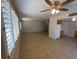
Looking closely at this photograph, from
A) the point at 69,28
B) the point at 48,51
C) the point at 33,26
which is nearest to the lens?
the point at 48,51

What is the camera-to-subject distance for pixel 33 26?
15586mm

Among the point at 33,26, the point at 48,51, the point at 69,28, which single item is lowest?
the point at 48,51

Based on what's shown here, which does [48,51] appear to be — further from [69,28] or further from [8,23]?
[69,28]

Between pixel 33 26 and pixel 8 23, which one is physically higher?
pixel 8 23

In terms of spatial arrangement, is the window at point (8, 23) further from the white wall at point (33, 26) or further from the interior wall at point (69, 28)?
the white wall at point (33, 26)

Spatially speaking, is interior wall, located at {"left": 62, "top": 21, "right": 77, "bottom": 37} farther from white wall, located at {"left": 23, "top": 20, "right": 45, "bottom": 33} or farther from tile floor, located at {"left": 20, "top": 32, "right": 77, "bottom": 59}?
white wall, located at {"left": 23, "top": 20, "right": 45, "bottom": 33}

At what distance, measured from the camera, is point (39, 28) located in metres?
16.4

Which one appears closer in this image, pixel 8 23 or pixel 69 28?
pixel 8 23

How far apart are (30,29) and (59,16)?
7.37 meters

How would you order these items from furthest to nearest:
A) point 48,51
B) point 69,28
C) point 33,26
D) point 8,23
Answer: point 33,26, point 69,28, point 48,51, point 8,23

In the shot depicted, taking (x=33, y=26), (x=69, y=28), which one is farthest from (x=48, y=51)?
(x=33, y=26)

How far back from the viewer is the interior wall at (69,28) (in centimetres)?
1003

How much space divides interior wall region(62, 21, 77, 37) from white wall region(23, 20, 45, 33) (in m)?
5.12

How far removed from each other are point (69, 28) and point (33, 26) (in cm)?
638
